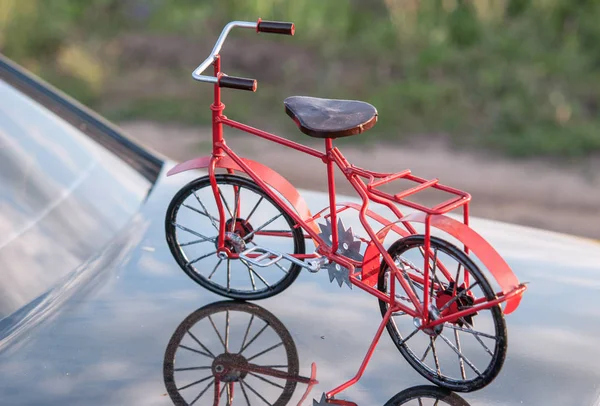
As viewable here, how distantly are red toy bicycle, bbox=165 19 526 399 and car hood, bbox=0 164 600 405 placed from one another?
0.05 meters

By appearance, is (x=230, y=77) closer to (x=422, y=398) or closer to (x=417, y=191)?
(x=417, y=191)

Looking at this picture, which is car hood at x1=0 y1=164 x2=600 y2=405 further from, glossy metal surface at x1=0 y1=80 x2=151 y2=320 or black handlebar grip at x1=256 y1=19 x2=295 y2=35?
black handlebar grip at x1=256 y1=19 x2=295 y2=35

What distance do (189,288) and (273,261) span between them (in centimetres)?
20

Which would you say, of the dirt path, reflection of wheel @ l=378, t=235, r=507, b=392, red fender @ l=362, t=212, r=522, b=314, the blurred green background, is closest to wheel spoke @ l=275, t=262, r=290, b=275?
reflection of wheel @ l=378, t=235, r=507, b=392

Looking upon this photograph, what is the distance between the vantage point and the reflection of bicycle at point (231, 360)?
1664 millimetres

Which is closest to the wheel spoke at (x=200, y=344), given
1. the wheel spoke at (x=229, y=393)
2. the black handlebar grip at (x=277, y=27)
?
the wheel spoke at (x=229, y=393)

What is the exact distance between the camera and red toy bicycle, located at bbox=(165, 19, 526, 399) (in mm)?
1823

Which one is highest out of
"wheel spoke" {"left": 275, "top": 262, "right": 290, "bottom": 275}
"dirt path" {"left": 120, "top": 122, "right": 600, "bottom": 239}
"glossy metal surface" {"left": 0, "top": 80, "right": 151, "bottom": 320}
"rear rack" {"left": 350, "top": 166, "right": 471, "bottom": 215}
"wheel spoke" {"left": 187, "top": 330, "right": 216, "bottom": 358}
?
"rear rack" {"left": 350, "top": 166, "right": 471, "bottom": 215}

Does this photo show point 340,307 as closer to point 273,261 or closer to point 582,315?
point 273,261

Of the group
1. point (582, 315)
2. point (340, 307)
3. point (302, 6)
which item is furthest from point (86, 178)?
point (302, 6)

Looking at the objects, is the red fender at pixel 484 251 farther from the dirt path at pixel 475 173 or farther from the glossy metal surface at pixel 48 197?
the dirt path at pixel 475 173

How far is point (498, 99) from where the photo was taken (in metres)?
8.37

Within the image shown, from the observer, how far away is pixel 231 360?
1.79 m

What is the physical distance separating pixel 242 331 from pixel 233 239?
396mm
